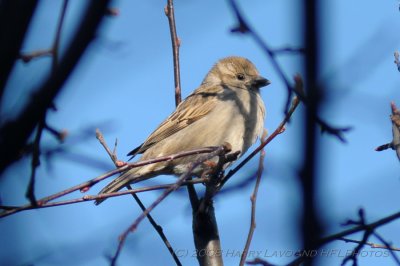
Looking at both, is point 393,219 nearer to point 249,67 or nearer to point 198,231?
point 198,231

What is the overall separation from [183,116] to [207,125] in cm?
32

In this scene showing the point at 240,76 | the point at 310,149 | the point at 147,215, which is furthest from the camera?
the point at 240,76

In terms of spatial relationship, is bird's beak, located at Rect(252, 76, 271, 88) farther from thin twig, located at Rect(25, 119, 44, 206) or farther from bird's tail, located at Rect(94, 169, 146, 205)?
thin twig, located at Rect(25, 119, 44, 206)

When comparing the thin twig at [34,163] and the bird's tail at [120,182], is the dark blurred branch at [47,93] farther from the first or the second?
the bird's tail at [120,182]

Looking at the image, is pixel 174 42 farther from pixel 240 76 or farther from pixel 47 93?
pixel 47 93

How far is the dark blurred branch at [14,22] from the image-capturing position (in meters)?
1.51

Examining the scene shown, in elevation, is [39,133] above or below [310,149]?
above

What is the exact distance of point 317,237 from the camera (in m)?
1.25

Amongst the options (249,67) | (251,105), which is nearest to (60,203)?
(251,105)

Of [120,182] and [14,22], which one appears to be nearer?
[14,22]

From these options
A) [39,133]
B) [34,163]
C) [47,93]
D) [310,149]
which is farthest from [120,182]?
[310,149]

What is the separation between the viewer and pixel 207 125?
685 cm

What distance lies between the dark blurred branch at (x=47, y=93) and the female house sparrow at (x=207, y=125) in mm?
4364

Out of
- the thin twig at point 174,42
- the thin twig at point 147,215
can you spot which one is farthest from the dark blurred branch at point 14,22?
the thin twig at point 174,42
